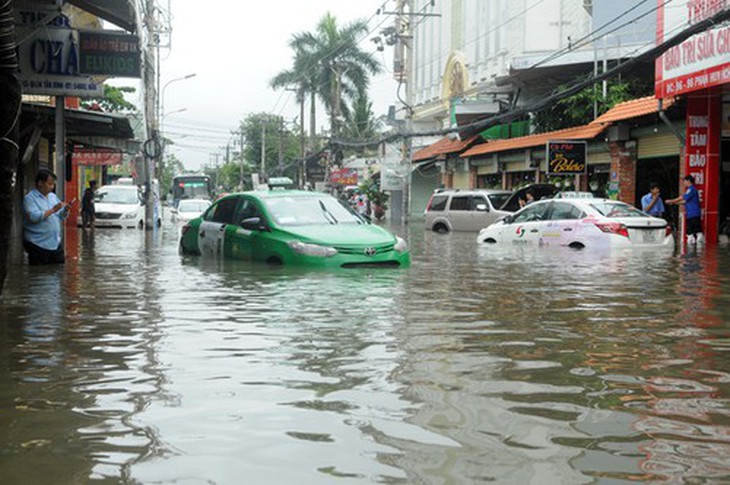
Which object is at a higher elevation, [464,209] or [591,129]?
[591,129]

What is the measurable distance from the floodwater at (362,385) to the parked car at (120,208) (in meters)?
22.4

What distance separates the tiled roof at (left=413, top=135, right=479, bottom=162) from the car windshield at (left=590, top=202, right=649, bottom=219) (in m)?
23.2

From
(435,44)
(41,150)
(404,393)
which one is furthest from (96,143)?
(435,44)

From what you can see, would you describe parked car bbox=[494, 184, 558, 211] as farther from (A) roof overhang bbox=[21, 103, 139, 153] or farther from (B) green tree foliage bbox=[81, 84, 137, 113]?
(B) green tree foliage bbox=[81, 84, 137, 113]

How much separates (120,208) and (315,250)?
22097 mm

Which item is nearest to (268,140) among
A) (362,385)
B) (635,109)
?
(635,109)

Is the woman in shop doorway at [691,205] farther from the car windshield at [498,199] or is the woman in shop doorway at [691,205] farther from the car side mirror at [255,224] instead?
the car side mirror at [255,224]

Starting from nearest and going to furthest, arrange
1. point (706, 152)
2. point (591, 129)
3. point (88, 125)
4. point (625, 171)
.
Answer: point (706, 152) → point (88, 125) → point (625, 171) → point (591, 129)

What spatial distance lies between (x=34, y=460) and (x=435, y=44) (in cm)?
5214

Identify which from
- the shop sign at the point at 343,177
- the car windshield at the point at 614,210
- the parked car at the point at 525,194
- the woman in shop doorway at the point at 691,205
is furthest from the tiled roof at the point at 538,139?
the shop sign at the point at 343,177

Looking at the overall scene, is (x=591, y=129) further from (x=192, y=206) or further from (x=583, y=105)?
(x=192, y=206)

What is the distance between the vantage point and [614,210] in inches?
736

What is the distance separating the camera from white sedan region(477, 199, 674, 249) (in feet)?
59.6

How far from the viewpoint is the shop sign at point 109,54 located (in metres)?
14.0
